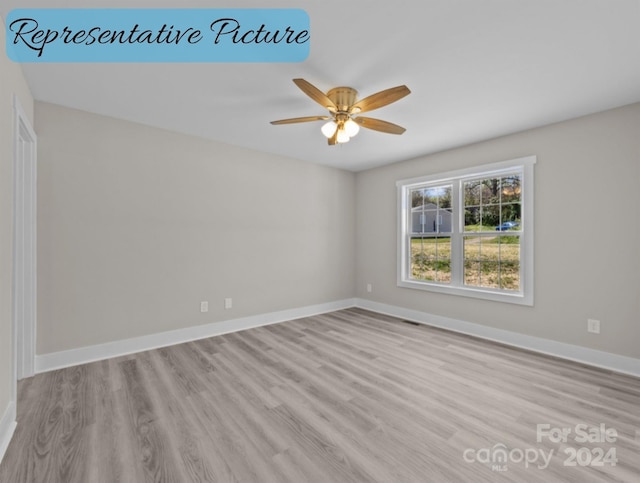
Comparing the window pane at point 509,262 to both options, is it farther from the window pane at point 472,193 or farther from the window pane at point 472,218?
the window pane at point 472,193

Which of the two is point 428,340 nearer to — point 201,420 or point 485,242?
point 485,242

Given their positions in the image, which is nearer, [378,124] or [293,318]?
[378,124]

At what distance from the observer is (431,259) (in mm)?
4453

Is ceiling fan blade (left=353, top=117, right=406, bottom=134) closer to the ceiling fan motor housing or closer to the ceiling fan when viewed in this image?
the ceiling fan

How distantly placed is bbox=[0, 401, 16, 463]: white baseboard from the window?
4351mm

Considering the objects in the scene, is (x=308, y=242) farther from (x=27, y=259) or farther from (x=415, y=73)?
(x=27, y=259)

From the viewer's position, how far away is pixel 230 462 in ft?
5.28

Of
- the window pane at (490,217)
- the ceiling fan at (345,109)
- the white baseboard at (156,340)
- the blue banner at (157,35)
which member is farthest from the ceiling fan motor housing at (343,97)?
the white baseboard at (156,340)

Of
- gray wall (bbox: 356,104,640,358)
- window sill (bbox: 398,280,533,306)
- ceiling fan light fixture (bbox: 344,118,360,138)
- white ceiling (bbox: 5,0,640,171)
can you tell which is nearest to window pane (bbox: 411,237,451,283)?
window sill (bbox: 398,280,533,306)

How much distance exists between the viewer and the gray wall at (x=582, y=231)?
2719 mm

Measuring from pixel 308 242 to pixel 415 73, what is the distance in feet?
9.84

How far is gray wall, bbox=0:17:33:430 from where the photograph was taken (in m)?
1.73

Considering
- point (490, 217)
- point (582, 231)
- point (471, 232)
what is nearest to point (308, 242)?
point (471, 232)

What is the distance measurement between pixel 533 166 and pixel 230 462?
3.98 meters
